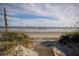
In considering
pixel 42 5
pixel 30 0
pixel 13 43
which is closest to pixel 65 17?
pixel 42 5

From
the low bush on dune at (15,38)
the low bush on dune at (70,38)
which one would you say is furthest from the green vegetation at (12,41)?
the low bush on dune at (70,38)

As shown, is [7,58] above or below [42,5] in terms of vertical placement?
below

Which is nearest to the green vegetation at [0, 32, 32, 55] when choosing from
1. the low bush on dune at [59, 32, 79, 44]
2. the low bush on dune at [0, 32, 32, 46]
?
the low bush on dune at [0, 32, 32, 46]

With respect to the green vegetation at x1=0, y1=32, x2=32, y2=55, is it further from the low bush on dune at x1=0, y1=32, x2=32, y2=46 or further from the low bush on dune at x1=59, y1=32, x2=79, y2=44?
the low bush on dune at x1=59, y1=32, x2=79, y2=44

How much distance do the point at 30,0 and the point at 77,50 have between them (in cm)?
67

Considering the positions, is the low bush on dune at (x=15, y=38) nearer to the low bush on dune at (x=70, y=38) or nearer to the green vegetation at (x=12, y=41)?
the green vegetation at (x=12, y=41)

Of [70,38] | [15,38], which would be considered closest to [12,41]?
[15,38]

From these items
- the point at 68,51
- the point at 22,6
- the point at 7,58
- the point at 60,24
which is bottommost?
the point at 7,58

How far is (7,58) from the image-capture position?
5.30ft

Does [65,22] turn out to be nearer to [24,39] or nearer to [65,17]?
[65,17]

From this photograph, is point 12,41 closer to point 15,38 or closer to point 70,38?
point 15,38

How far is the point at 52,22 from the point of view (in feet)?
5.26

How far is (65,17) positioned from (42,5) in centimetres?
26

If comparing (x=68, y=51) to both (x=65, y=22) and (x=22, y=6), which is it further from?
(x=22, y=6)
